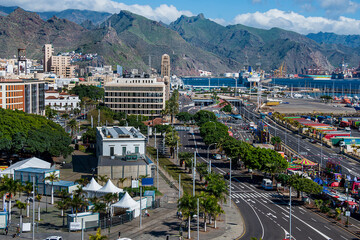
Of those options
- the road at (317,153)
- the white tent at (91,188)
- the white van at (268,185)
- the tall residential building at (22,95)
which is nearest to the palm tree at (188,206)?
the white tent at (91,188)

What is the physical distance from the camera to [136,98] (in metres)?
164

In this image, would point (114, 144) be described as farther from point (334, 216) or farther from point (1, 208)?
point (334, 216)

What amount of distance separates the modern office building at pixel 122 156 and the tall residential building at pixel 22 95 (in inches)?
1979

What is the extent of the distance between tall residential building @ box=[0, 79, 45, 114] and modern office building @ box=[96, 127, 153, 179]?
50.3 m

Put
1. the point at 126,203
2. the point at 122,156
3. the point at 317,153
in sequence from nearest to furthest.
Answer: the point at 126,203
the point at 122,156
the point at 317,153

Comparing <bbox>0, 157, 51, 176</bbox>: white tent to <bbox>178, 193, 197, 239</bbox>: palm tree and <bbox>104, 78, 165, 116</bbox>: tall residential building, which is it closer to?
<bbox>178, 193, 197, 239</bbox>: palm tree

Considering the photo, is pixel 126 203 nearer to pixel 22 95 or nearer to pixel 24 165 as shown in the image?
pixel 24 165

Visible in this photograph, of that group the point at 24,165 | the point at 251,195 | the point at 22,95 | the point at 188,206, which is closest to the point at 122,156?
the point at 24,165

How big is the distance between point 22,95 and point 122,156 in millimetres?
70540

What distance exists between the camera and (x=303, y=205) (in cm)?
6631

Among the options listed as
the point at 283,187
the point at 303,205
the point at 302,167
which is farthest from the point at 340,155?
the point at 303,205

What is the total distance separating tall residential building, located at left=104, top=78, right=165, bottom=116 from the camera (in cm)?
16338

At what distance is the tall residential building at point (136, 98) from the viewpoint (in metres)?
163

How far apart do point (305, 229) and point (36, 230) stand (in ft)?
101
